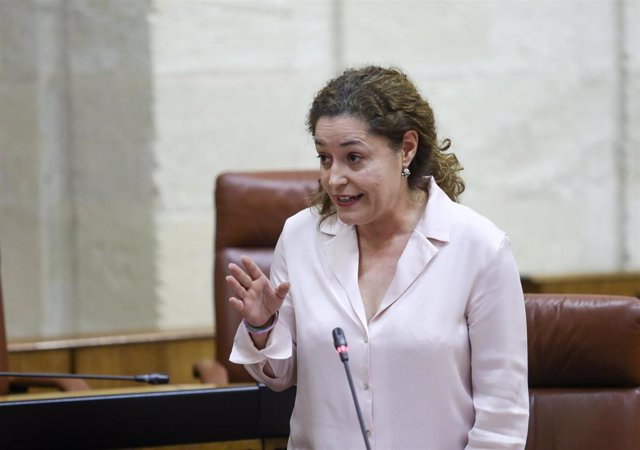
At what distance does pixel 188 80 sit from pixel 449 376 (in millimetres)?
2074

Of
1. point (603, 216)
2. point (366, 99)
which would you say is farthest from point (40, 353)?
point (603, 216)

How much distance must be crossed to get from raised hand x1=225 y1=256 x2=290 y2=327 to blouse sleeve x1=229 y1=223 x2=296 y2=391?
0.05 meters

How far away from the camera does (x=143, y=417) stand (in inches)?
78.8

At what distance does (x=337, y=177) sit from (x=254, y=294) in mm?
228

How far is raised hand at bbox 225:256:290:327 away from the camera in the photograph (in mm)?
1644

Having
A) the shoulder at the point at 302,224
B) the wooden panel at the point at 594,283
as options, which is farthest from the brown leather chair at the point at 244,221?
the wooden panel at the point at 594,283

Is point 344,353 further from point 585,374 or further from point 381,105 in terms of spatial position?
point 585,374

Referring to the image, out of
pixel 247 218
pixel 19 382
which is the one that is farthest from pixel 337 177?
pixel 19 382

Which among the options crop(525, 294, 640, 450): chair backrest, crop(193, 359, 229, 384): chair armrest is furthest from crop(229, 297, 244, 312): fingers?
crop(193, 359, 229, 384): chair armrest

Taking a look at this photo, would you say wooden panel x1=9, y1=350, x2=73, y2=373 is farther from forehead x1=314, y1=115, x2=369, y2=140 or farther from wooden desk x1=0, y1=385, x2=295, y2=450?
forehead x1=314, y1=115, x2=369, y2=140

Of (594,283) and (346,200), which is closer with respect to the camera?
(346,200)

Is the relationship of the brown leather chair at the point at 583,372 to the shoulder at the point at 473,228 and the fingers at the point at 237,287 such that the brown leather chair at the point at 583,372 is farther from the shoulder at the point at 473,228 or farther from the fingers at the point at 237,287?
the fingers at the point at 237,287

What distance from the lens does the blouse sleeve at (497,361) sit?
165 centimetres

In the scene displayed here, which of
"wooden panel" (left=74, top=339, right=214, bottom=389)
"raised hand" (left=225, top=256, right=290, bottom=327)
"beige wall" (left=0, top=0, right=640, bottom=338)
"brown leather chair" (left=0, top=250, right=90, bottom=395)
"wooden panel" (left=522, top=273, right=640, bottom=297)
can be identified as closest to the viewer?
"raised hand" (left=225, top=256, right=290, bottom=327)
